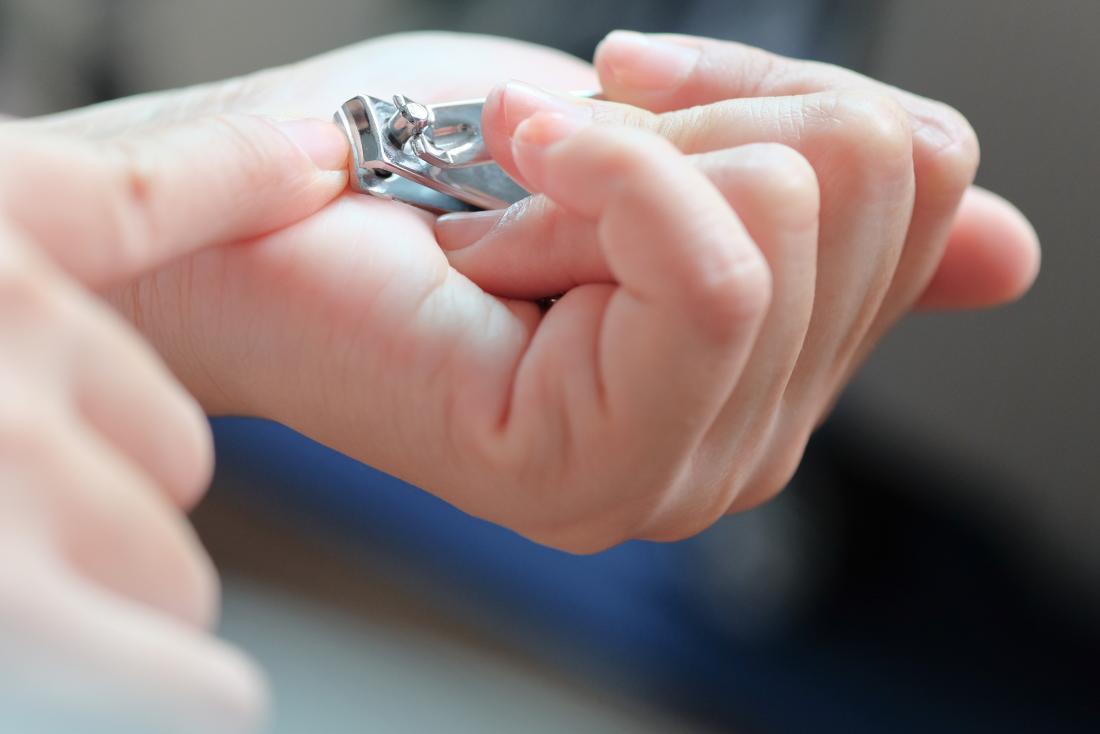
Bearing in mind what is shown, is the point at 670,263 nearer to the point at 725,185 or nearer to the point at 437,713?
the point at 725,185

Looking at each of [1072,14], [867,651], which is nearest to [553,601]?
[867,651]

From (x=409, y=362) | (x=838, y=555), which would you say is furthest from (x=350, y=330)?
(x=838, y=555)

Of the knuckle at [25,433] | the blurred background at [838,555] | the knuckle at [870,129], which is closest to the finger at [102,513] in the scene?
the knuckle at [25,433]

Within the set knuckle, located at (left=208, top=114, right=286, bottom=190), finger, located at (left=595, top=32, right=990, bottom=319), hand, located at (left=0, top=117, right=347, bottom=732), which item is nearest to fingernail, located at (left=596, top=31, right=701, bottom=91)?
finger, located at (left=595, top=32, right=990, bottom=319)

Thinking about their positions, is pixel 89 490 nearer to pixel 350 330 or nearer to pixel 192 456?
pixel 192 456

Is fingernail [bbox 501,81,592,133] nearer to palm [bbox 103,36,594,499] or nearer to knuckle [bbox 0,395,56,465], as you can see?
palm [bbox 103,36,594,499]

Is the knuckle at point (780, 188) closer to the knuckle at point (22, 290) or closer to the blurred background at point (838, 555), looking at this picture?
the knuckle at point (22, 290)
